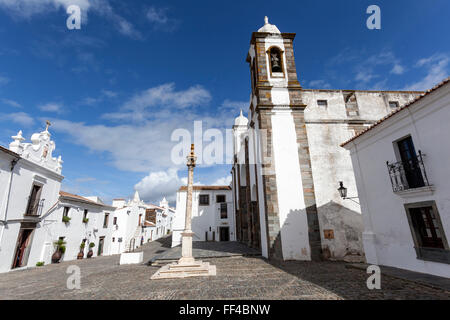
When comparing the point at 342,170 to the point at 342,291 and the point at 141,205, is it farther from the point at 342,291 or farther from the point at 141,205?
the point at 141,205

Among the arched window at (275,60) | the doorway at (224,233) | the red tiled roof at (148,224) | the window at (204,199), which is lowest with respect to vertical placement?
the doorway at (224,233)

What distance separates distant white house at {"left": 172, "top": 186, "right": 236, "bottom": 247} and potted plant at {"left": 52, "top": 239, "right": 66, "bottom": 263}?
11.4 metres

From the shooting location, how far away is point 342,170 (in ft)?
39.3

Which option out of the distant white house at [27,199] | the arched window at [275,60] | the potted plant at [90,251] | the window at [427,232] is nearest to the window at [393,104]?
the arched window at [275,60]

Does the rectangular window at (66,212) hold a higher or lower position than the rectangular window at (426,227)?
higher

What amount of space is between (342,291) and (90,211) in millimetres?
21148

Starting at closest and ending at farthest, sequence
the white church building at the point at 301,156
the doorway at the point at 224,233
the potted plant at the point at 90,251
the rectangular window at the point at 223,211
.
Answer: the white church building at the point at 301,156 < the potted plant at the point at 90,251 < the doorway at the point at 224,233 < the rectangular window at the point at 223,211

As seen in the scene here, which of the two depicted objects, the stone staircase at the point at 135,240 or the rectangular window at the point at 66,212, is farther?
the stone staircase at the point at 135,240

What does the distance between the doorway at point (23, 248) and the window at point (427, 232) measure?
1918 cm

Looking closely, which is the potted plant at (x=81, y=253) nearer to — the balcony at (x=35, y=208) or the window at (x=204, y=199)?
the balcony at (x=35, y=208)

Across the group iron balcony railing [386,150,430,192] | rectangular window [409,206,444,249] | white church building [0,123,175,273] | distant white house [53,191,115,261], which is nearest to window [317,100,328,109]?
iron balcony railing [386,150,430,192]

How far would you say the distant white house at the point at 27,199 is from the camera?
36.5ft

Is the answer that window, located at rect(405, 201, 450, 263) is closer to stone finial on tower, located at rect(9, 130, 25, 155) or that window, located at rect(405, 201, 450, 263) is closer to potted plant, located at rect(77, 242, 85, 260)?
stone finial on tower, located at rect(9, 130, 25, 155)
